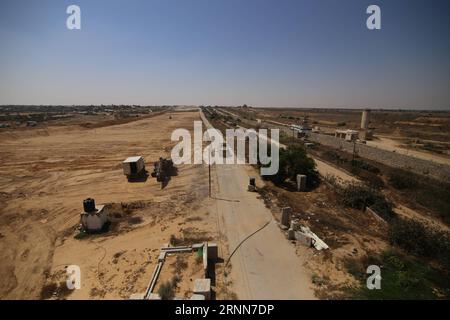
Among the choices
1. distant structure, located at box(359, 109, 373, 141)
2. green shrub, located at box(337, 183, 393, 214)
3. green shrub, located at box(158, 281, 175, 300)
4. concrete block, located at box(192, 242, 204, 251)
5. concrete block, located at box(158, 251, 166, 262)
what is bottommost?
green shrub, located at box(158, 281, 175, 300)

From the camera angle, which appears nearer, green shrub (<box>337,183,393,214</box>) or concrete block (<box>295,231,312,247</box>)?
concrete block (<box>295,231,312,247</box>)

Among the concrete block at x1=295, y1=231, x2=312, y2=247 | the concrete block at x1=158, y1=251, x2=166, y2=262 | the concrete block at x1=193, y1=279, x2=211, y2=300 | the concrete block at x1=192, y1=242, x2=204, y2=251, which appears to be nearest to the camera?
the concrete block at x1=193, y1=279, x2=211, y2=300

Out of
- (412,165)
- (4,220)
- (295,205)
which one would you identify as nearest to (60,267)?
(4,220)

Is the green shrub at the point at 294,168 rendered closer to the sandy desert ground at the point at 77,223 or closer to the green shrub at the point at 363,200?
the green shrub at the point at 363,200

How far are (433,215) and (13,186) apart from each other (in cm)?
2842

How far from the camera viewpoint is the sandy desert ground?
8.32m

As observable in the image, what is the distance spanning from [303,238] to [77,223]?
1130 centimetres

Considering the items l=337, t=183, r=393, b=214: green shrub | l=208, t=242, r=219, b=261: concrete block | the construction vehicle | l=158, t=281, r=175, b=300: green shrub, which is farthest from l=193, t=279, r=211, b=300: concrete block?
the construction vehicle

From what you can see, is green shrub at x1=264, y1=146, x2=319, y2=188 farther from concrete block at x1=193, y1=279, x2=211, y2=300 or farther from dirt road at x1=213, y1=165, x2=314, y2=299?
concrete block at x1=193, y1=279, x2=211, y2=300

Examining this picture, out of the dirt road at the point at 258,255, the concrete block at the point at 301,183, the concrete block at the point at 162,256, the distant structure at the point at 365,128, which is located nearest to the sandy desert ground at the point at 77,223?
the concrete block at the point at 162,256

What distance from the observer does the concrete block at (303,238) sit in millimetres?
9797

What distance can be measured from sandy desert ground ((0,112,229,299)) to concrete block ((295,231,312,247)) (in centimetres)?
366

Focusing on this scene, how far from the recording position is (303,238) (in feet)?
32.8

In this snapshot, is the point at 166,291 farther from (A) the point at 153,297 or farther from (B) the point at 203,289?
(B) the point at 203,289
